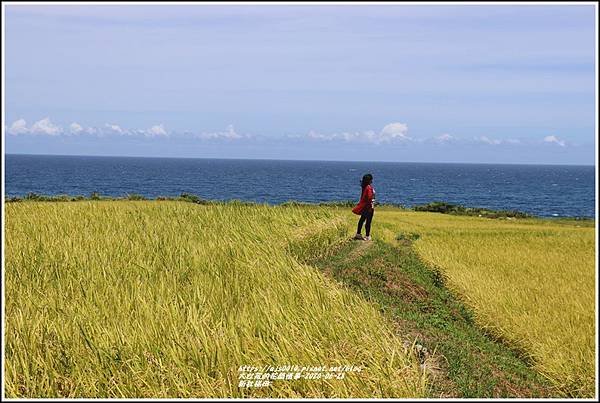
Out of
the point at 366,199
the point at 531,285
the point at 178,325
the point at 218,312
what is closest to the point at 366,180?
the point at 366,199

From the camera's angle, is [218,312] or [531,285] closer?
[218,312]

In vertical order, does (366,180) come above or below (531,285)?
above

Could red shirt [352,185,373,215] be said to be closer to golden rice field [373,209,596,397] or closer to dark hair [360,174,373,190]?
dark hair [360,174,373,190]

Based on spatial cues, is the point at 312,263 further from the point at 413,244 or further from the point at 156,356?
the point at 156,356

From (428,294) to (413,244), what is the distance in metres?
5.58

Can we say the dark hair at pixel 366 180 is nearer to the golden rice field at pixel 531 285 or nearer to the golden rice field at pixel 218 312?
the golden rice field at pixel 218 312

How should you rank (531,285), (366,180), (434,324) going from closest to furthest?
(434,324) → (531,285) → (366,180)

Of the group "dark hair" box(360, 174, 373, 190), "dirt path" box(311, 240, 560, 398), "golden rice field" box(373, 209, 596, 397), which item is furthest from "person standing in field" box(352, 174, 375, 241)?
"golden rice field" box(373, 209, 596, 397)

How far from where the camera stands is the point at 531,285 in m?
13.0

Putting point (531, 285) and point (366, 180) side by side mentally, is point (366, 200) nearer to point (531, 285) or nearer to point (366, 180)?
point (366, 180)

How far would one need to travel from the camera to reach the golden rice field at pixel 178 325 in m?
5.55

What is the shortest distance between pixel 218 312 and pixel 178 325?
2.31 ft

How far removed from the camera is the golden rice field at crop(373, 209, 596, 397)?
857 cm

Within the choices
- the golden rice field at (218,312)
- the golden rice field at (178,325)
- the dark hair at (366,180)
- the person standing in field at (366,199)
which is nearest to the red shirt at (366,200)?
the person standing in field at (366,199)
